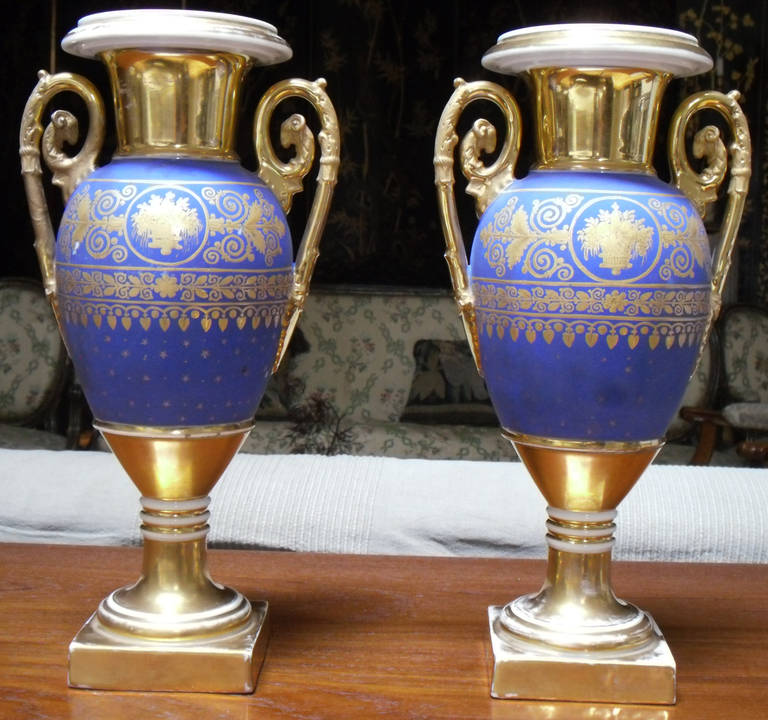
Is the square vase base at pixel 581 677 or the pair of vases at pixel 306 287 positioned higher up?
the pair of vases at pixel 306 287

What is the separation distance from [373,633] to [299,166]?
432 mm

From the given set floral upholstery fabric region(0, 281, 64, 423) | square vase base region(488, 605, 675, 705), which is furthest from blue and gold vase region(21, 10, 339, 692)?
floral upholstery fabric region(0, 281, 64, 423)

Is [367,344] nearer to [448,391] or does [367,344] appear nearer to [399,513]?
[448,391]

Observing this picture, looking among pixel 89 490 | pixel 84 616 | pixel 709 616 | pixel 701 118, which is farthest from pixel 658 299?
pixel 701 118

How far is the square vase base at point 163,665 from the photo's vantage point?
3.27ft

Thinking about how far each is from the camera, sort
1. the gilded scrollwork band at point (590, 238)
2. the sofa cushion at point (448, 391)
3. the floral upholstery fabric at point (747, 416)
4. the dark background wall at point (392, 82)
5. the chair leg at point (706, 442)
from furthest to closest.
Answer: the dark background wall at point (392, 82) → the sofa cushion at point (448, 391) → the chair leg at point (706, 442) → the floral upholstery fabric at point (747, 416) → the gilded scrollwork band at point (590, 238)

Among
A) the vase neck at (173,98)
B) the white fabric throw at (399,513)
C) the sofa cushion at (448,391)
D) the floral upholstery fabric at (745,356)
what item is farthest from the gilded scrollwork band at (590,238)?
the floral upholstery fabric at (745,356)

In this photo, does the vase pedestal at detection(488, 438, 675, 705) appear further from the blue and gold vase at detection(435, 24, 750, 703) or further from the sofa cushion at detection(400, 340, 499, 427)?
the sofa cushion at detection(400, 340, 499, 427)

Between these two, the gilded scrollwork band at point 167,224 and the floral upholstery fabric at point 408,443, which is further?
the floral upholstery fabric at point 408,443

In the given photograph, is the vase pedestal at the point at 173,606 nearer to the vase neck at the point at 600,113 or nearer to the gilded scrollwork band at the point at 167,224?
the gilded scrollwork band at the point at 167,224

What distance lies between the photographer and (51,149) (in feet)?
3.50

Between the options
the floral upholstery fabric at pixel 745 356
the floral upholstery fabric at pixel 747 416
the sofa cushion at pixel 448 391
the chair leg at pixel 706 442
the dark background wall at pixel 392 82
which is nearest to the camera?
the floral upholstery fabric at pixel 747 416

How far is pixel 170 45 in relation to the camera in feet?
3.26

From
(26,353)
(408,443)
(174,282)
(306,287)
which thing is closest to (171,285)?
(174,282)
